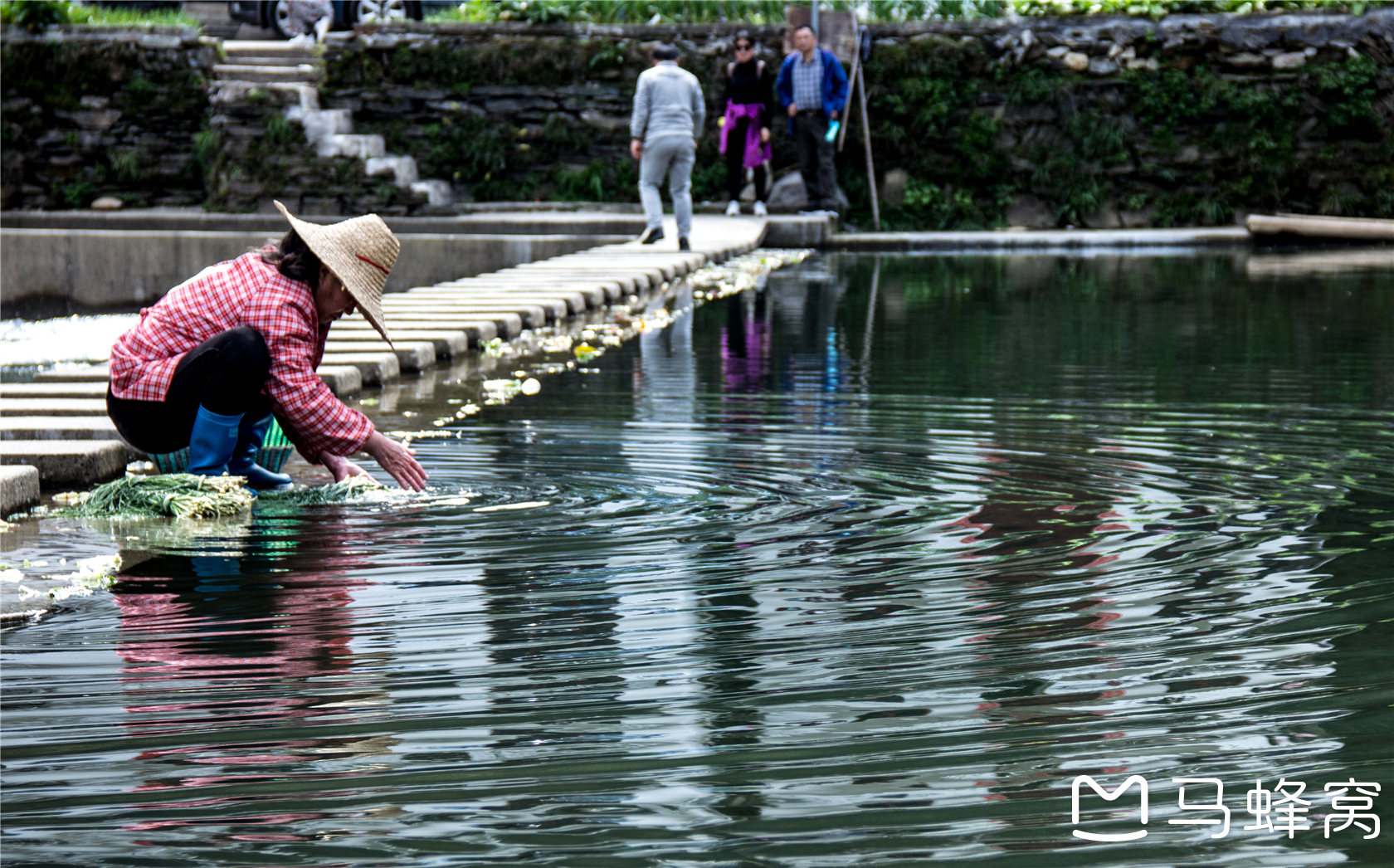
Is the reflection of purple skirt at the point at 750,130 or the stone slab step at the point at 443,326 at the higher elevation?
the reflection of purple skirt at the point at 750,130

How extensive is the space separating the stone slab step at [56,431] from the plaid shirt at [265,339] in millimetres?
654

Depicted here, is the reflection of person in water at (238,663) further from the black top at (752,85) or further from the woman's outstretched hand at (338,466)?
the black top at (752,85)

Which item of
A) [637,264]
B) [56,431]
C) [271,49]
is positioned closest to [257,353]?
[56,431]

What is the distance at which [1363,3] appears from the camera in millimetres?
17625

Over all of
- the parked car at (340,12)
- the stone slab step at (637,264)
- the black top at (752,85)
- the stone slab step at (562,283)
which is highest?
the parked car at (340,12)

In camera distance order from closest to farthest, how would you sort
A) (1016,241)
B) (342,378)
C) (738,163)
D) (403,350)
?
(342,378)
(403,350)
(1016,241)
(738,163)

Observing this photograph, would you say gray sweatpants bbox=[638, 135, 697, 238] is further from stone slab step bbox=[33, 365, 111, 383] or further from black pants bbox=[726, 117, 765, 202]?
stone slab step bbox=[33, 365, 111, 383]

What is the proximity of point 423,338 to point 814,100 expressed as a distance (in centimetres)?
917

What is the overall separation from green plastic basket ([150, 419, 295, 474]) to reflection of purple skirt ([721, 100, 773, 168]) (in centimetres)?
1165

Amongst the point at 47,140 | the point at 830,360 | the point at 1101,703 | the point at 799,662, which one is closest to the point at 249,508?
the point at 799,662

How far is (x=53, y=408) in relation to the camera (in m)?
5.33

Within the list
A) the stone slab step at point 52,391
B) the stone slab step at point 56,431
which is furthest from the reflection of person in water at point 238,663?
the stone slab step at point 52,391

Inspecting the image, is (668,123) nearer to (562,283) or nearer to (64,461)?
(562,283)

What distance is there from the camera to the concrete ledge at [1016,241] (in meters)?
15.4
